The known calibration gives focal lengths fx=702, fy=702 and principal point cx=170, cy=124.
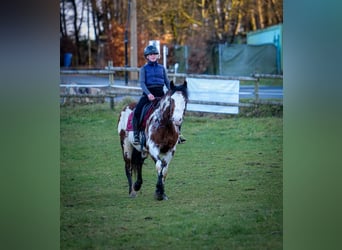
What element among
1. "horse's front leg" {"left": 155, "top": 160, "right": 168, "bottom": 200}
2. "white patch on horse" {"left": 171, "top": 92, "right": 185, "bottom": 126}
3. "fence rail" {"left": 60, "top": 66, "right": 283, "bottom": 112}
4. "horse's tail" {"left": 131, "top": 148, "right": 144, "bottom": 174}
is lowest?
"horse's front leg" {"left": 155, "top": 160, "right": 168, "bottom": 200}

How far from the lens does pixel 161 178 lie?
12.0ft

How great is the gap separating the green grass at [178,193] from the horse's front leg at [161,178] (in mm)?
32

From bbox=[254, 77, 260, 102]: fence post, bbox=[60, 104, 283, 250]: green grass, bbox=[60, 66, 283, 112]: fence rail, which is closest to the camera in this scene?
bbox=[60, 104, 283, 250]: green grass

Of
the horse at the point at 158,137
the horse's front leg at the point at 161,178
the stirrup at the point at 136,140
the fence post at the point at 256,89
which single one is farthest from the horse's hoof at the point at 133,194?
the fence post at the point at 256,89

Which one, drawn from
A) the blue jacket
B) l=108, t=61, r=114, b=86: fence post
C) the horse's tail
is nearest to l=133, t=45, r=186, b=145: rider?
the blue jacket

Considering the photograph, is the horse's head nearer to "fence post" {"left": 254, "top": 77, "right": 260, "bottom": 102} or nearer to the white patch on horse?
the white patch on horse

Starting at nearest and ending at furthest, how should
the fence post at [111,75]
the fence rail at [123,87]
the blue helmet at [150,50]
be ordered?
the blue helmet at [150,50] < the fence rail at [123,87] < the fence post at [111,75]

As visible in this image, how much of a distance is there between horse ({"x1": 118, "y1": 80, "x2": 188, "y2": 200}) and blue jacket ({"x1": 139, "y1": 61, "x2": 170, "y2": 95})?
0.11m

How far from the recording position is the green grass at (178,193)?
347 centimetres

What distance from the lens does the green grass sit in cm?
347

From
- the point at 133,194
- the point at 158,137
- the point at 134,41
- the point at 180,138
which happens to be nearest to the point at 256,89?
the point at 134,41

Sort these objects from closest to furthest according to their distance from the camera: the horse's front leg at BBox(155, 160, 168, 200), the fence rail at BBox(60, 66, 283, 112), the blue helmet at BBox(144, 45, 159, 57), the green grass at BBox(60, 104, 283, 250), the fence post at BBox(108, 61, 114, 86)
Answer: the green grass at BBox(60, 104, 283, 250) → the horse's front leg at BBox(155, 160, 168, 200) → the blue helmet at BBox(144, 45, 159, 57) → the fence rail at BBox(60, 66, 283, 112) → the fence post at BBox(108, 61, 114, 86)

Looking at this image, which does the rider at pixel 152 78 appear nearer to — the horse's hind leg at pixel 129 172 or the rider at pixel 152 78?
the rider at pixel 152 78
